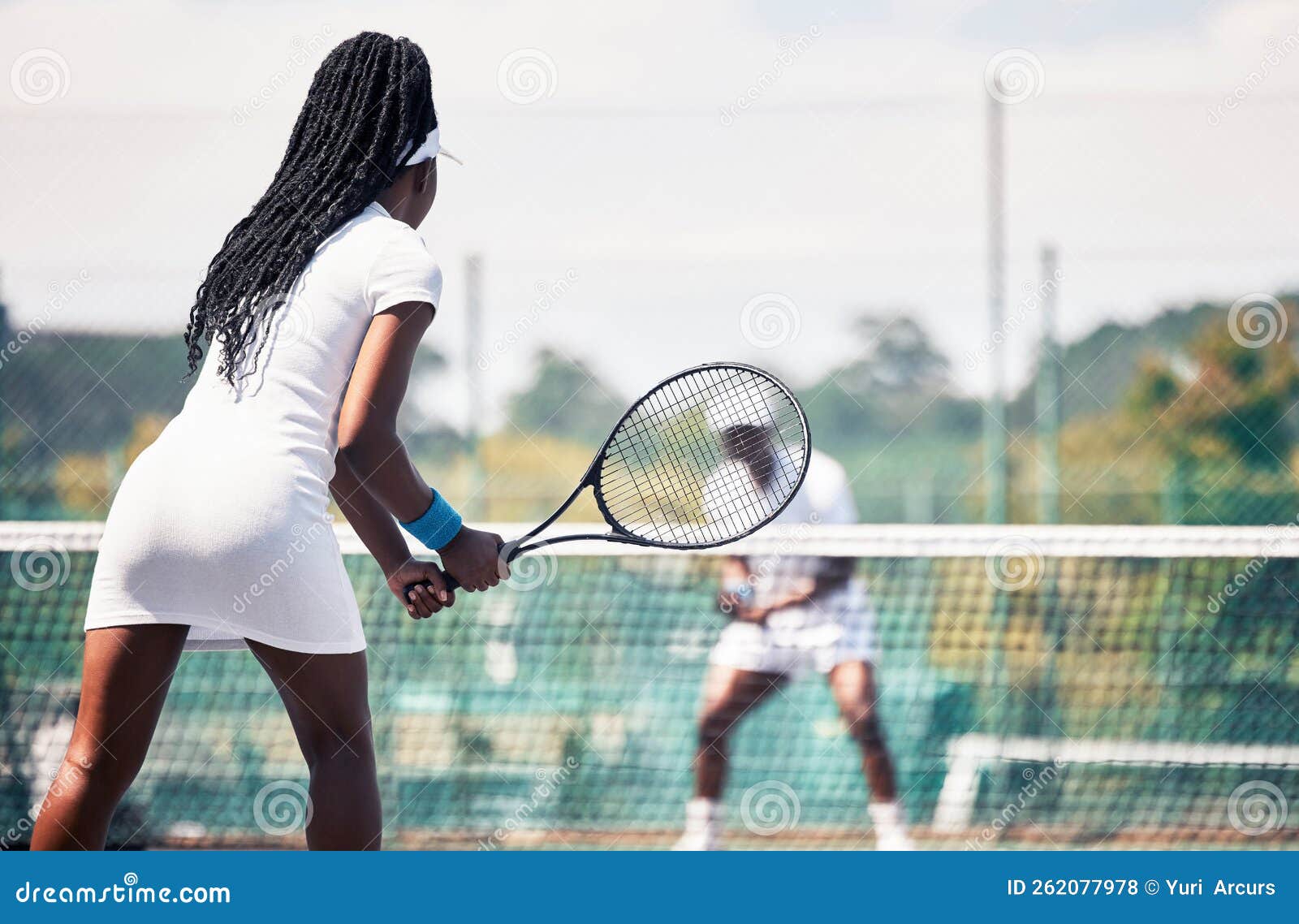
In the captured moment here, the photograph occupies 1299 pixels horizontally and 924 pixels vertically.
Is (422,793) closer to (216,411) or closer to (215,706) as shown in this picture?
(215,706)

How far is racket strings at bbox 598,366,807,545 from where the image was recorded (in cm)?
235

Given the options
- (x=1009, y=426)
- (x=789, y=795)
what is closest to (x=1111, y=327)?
(x=1009, y=426)

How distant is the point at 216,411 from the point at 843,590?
2.39 m

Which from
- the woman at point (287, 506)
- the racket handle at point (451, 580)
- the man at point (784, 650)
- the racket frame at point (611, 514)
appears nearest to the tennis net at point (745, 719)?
the man at point (784, 650)

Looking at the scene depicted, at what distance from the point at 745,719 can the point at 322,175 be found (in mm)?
2381

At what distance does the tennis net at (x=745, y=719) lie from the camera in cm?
383

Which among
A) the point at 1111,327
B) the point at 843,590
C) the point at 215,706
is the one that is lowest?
the point at 215,706

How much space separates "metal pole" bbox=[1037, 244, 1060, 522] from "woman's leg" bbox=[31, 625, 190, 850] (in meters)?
4.16

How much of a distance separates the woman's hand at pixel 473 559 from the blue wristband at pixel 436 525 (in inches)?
0.4

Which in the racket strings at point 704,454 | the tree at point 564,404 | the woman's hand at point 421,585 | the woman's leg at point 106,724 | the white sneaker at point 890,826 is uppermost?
the tree at point 564,404

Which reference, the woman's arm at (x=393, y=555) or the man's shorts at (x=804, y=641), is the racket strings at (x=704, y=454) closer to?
the woman's arm at (x=393, y=555)

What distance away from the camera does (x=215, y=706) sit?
3.93 meters

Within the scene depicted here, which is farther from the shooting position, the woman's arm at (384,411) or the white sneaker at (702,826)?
the white sneaker at (702,826)

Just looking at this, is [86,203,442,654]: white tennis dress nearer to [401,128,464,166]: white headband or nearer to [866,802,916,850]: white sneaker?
[401,128,464,166]: white headband
